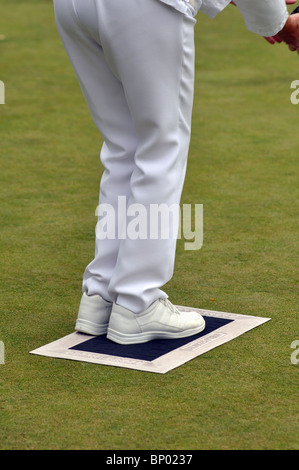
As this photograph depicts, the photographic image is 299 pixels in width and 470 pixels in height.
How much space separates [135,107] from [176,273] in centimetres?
98

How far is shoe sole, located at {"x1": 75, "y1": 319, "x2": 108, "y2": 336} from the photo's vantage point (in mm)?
2869

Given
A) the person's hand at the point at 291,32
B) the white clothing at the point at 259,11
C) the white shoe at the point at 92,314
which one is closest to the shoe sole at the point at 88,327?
the white shoe at the point at 92,314

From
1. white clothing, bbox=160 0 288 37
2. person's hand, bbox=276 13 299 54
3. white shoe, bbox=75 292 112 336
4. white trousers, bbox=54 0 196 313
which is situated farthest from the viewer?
person's hand, bbox=276 13 299 54

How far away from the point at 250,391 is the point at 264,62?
6221 mm

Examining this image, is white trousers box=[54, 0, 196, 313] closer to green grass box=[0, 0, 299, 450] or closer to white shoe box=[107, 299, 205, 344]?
white shoe box=[107, 299, 205, 344]

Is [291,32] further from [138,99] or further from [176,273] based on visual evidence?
[176,273]

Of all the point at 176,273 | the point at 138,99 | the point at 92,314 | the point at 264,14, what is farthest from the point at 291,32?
the point at 92,314

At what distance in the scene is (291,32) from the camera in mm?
3018

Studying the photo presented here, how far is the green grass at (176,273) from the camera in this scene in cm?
227

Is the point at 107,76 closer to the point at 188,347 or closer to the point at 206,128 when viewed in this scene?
the point at 188,347

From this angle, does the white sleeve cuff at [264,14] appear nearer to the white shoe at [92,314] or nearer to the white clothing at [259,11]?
the white clothing at [259,11]

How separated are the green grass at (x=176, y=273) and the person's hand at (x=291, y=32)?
0.86 m

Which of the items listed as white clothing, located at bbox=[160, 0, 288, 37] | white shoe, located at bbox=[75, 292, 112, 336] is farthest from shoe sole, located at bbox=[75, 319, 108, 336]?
white clothing, located at bbox=[160, 0, 288, 37]

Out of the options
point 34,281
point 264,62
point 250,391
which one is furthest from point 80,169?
point 264,62
